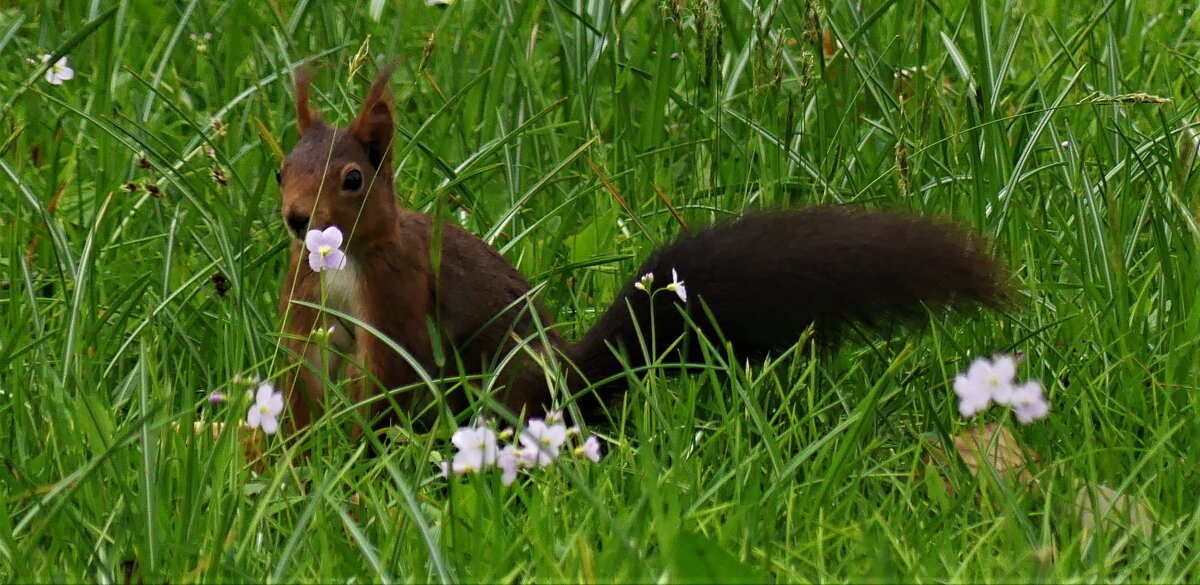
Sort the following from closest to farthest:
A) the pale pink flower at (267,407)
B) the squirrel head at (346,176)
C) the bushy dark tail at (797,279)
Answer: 1. the pale pink flower at (267,407)
2. the bushy dark tail at (797,279)
3. the squirrel head at (346,176)

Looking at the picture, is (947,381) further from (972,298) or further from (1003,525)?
(1003,525)

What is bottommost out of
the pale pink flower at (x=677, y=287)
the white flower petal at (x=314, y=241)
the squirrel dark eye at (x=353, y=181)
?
the pale pink flower at (x=677, y=287)

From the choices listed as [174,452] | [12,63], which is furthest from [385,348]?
[12,63]

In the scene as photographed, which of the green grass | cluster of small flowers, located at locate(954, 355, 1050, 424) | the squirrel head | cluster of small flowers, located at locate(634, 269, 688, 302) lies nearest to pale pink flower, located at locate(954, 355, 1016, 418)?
cluster of small flowers, located at locate(954, 355, 1050, 424)

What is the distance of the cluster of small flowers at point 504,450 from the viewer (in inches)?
69.2

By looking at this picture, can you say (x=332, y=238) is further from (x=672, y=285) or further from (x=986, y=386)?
(x=986, y=386)

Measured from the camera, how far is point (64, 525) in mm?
1914

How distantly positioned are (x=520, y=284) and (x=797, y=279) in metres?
0.52

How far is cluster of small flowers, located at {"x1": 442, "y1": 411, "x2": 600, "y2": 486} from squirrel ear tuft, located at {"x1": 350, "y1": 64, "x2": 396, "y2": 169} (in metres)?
0.72

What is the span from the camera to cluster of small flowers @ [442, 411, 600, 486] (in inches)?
69.2

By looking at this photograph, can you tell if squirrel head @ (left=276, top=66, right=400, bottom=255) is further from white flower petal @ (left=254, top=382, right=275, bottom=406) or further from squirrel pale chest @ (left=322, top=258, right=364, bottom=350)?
white flower petal @ (left=254, top=382, right=275, bottom=406)

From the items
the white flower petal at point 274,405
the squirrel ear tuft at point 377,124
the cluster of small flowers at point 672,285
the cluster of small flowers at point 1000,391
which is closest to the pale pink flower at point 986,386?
the cluster of small flowers at point 1000,391

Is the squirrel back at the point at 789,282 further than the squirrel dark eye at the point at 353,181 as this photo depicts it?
No

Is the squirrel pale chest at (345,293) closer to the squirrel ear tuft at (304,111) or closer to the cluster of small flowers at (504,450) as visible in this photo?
the squirrel ear tuft at (304,111)
